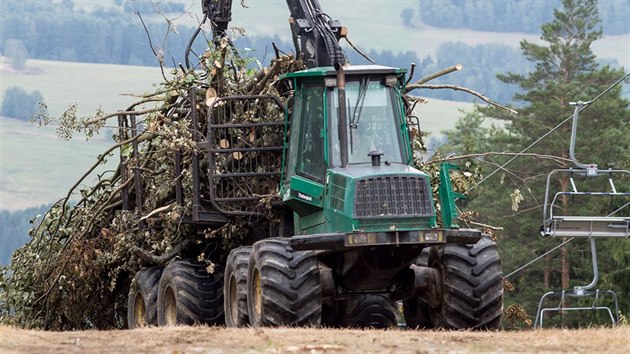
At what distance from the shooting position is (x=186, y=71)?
67.3 ft

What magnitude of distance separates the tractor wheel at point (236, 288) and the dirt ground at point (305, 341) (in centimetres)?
197

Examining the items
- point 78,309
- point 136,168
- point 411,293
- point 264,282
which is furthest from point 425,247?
point 78,309

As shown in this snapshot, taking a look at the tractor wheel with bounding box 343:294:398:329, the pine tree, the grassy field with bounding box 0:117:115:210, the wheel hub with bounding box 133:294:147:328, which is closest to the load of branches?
the wheel hub with bounding box 133:294:147:328

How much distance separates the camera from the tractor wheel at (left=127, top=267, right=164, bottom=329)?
2044 cm

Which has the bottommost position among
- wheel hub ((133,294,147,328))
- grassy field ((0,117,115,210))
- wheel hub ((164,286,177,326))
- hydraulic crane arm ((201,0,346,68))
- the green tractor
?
grassy field ((0,117,115,210))

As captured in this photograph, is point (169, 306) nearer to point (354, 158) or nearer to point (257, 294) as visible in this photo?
point (257, 294)

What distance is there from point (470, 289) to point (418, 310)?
4.99 feet

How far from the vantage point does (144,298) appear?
20.6m

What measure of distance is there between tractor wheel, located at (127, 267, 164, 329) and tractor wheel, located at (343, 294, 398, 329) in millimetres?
2678

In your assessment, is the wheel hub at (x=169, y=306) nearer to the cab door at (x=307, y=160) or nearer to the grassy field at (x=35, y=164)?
the cab door at (x=307, y=160)

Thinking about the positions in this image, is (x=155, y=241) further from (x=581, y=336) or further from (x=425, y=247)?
(x=581, y=336)

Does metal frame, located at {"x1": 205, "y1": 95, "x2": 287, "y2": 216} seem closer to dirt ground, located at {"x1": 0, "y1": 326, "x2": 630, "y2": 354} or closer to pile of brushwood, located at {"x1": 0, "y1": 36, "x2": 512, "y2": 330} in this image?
pile of brushwood, located at {"x1": 0, "y1": 36, "x2": 512, "y2": 330}

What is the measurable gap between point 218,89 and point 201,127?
53cm

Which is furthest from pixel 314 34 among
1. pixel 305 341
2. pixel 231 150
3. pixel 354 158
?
pixel 305 341
